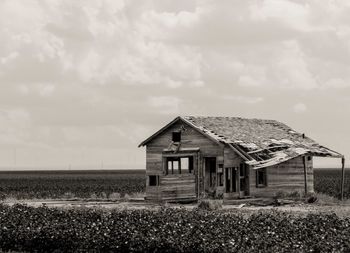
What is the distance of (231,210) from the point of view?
102 ft

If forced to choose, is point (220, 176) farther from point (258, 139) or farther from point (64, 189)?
point (64, 189)

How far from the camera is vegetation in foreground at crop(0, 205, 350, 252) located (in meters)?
18.2

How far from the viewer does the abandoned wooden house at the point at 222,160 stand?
38.7 metres

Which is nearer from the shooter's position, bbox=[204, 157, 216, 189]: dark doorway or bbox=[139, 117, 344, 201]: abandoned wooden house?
bbox=[139, 117, 344, 201]: abandoned wooden house

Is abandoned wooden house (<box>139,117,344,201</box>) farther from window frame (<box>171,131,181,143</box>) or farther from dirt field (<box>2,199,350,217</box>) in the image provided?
dirt field (<box>2,199,350,217</box>)

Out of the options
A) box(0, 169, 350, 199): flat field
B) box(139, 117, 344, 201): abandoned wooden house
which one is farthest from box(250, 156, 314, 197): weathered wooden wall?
box(0, 169, 350, 199): flat field

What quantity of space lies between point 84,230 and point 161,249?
2.98 meters

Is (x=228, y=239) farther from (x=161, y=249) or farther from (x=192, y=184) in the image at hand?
(x=192, y=184)

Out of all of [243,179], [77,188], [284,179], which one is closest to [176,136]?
[243,179]

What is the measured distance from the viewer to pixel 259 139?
40812 millimetres

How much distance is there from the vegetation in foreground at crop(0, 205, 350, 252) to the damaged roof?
552 inches

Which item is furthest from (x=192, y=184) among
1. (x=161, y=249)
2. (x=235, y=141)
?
(x=161, y=249)

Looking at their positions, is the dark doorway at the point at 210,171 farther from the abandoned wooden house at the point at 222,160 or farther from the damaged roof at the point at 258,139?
the damaged roof at the point at 258,139

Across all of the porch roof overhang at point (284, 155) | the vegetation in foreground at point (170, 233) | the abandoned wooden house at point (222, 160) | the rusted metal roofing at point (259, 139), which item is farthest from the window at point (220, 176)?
the vegetation in foreground at point (170, 233)
